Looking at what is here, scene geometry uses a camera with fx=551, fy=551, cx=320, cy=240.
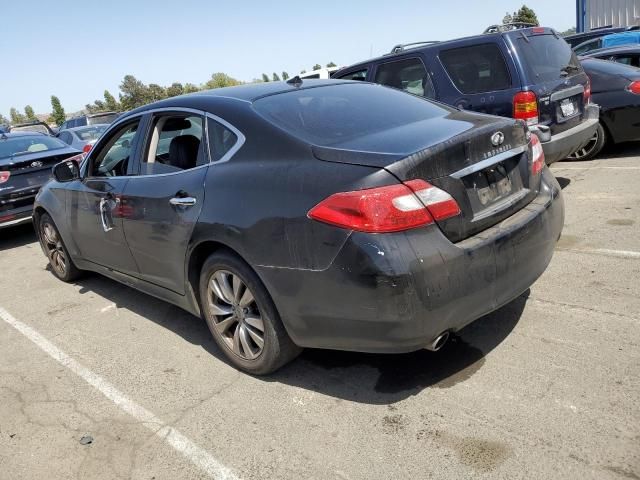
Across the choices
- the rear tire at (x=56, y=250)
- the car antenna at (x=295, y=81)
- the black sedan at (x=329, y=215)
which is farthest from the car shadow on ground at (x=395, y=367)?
the rear tire at (x=56, y=250)

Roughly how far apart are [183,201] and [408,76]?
13.9 feet

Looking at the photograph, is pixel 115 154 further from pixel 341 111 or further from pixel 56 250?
pixel 341 111

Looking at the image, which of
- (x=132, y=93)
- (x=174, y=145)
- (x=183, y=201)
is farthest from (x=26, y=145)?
(x=132, y=93)

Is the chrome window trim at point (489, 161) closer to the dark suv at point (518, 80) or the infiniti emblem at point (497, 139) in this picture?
the infiniti emblem at point (497, 139)

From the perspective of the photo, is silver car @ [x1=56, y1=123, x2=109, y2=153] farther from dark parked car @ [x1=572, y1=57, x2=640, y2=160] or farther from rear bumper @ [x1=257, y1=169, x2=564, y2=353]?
rear bumper @ [x1=257, y1=169, x2=564, y2=353]

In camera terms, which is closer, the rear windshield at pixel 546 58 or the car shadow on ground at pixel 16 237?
the rear windshield at pixel 546 58

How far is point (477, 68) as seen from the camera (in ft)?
19.7

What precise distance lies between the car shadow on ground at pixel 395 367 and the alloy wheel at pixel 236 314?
229 millimetres

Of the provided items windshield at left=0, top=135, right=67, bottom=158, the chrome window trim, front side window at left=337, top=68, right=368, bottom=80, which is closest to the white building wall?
front side window at left=337, top=68, right=368, bottom=80

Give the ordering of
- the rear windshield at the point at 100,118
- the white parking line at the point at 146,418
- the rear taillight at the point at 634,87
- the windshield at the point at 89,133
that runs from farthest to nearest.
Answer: the rear windshield at the point at 100,118
the windshield at the point at 89,133
the rear taillight at the point at 634,87
the white parking line at the point at 146,418

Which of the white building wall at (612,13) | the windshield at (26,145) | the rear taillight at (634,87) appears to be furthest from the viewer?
the white building wall at (612,13)

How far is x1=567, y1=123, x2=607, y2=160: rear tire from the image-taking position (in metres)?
7.63

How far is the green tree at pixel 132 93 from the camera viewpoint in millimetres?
72062

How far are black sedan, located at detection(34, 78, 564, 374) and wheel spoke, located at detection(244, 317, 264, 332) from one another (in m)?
0.01
